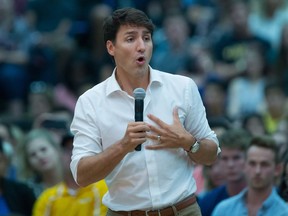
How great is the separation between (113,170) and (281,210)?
2.11 m

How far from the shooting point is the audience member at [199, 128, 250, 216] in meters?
8.73

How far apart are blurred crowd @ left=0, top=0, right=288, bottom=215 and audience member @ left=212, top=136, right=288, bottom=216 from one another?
3.63 metres

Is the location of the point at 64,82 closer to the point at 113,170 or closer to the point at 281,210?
the point at 281,210

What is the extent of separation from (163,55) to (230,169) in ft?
19.5

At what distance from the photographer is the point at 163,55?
14672mm

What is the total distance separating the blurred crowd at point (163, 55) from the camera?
13445mm

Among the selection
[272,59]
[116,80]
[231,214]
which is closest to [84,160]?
[116,80]

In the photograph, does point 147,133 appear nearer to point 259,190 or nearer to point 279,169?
point 259,190

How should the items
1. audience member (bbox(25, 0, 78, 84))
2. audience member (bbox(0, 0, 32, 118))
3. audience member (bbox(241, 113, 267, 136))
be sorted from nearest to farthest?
audience member (bbox(241, 113, 267, 136)), audience member (bbox(0, 0, 32, 118)), audience member (bbox(25, 0, 78, 84))

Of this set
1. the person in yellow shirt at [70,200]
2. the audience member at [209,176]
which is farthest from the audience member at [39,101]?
the person in yellow shirt at [70,200]

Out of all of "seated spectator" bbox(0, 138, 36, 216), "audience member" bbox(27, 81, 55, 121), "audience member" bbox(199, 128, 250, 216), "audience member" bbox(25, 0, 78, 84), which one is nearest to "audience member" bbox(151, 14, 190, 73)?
"audience member" bbox(25, 0, 78, 84)

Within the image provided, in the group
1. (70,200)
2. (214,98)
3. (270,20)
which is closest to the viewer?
(70,200)

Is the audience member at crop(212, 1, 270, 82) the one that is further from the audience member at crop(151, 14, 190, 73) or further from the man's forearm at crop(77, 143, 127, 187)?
the man's forearm at crop(77, 143, 127, 187)

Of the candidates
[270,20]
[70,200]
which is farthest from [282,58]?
[70,200]
